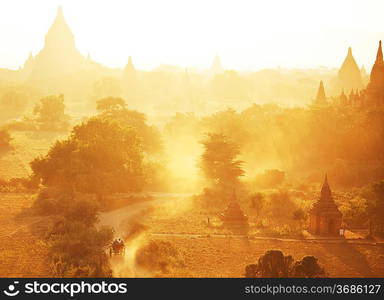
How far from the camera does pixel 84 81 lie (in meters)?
111

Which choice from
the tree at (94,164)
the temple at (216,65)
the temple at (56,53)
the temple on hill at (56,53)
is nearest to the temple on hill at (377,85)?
the tree at (94,164)

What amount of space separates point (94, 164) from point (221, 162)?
9575 mm

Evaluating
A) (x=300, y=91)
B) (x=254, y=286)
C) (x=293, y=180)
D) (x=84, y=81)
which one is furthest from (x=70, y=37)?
(x=254, y=286)

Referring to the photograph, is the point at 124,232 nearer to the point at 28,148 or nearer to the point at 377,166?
the point at 377,166

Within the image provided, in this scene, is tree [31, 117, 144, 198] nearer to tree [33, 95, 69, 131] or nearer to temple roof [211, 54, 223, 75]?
tree [33, 95, 69, 131]

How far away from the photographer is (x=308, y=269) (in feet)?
62.7

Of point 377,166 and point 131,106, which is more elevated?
point 131,106

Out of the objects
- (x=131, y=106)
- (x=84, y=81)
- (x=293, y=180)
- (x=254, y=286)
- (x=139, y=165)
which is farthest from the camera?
(x=84, y=81)

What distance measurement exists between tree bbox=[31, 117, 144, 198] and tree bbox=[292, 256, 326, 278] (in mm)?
16564

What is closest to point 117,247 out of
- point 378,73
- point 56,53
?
point 378,73

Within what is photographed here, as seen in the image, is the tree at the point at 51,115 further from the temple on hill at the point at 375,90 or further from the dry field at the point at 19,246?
the dry field at the point at 19,246

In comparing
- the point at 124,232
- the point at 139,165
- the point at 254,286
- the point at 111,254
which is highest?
the point at 139,165

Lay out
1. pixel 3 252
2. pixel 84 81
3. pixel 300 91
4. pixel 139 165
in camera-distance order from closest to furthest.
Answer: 1. pixel 3 252
2. pixel 139 165
3. pixel 84 81
4. pixel 300 91

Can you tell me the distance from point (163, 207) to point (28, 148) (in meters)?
24.7
